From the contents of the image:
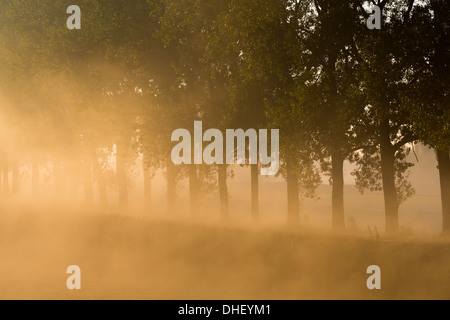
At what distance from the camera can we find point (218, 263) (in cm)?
2200

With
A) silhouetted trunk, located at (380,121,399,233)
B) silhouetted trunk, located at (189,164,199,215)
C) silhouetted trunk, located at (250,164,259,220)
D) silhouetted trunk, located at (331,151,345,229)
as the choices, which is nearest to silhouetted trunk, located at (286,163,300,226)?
silhouetted trunk, located at (250,164,259,220)

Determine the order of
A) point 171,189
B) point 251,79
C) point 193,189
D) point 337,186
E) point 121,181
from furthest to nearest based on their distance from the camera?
point 121,181, point 171,189, point 193,189, point 251,79, point 337,186

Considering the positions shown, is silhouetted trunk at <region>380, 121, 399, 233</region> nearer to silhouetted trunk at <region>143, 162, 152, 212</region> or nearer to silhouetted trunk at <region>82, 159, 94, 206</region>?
silhouetted trunk at <region>143, 162, 152, 212</region>

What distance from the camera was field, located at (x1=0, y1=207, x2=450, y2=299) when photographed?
18281mm

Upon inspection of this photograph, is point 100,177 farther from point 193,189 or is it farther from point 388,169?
point 388,169

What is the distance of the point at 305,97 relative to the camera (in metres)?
23.2

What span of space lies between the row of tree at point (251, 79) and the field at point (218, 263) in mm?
4590

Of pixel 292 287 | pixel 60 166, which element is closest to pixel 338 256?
pixel 292 287

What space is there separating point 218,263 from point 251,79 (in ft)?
31.3

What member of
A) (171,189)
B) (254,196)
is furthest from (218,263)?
(171,189)

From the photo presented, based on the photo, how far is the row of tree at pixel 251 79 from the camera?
71.2 ft

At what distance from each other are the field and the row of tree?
4.59m
